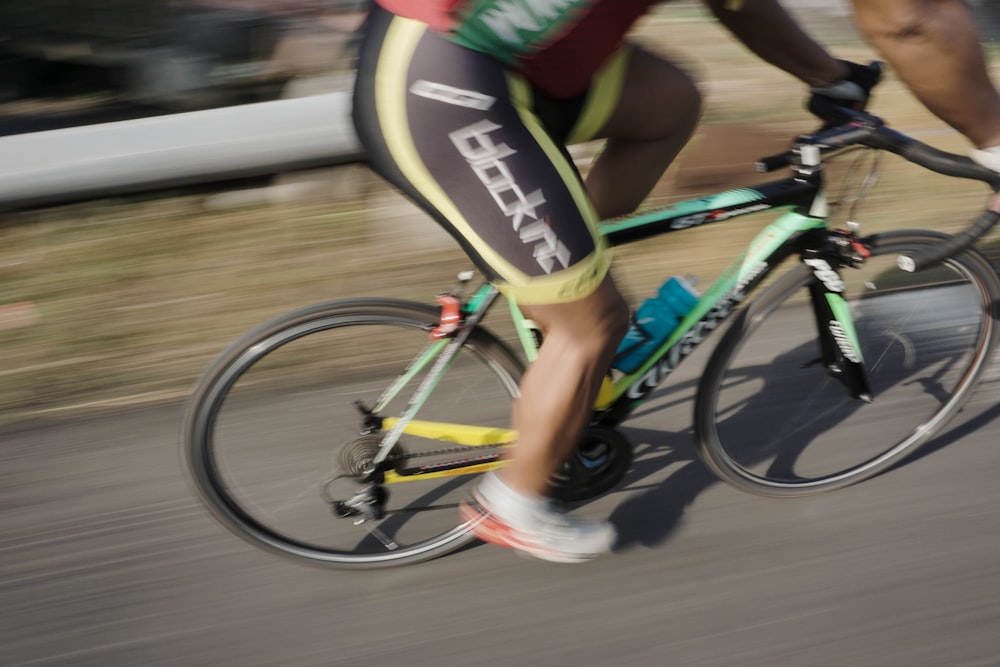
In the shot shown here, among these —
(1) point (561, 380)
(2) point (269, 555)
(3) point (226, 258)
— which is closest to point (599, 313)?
(1) point (561, 380)

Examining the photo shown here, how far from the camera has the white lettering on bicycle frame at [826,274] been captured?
2.47 metres

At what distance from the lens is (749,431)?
3035 mm

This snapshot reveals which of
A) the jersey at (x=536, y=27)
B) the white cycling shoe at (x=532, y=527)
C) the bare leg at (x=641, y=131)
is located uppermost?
the jersey at (x=536, y=27)

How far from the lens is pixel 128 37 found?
477cm

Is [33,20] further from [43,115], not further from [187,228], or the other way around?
[187,228]

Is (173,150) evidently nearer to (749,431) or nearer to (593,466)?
(593,466)

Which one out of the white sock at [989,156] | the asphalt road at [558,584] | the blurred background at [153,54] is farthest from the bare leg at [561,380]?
the blurred background at [153,54]

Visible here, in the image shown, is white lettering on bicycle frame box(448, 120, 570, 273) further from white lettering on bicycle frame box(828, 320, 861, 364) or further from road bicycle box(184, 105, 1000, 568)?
white lettering on bicycle frame box(828, 320, 861, 364)

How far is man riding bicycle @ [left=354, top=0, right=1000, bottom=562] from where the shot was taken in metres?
1.84

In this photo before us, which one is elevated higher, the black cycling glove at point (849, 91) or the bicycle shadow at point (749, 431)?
the black cycling glove at point (849, 91)

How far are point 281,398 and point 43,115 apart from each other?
126 inches

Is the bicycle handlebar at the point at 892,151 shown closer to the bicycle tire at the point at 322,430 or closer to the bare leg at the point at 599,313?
the bare leg at the point at 599,313

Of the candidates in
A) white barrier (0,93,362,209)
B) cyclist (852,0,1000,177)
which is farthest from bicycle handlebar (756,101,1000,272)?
white barrier (0,93,362,209)

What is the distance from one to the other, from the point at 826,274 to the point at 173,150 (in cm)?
279
